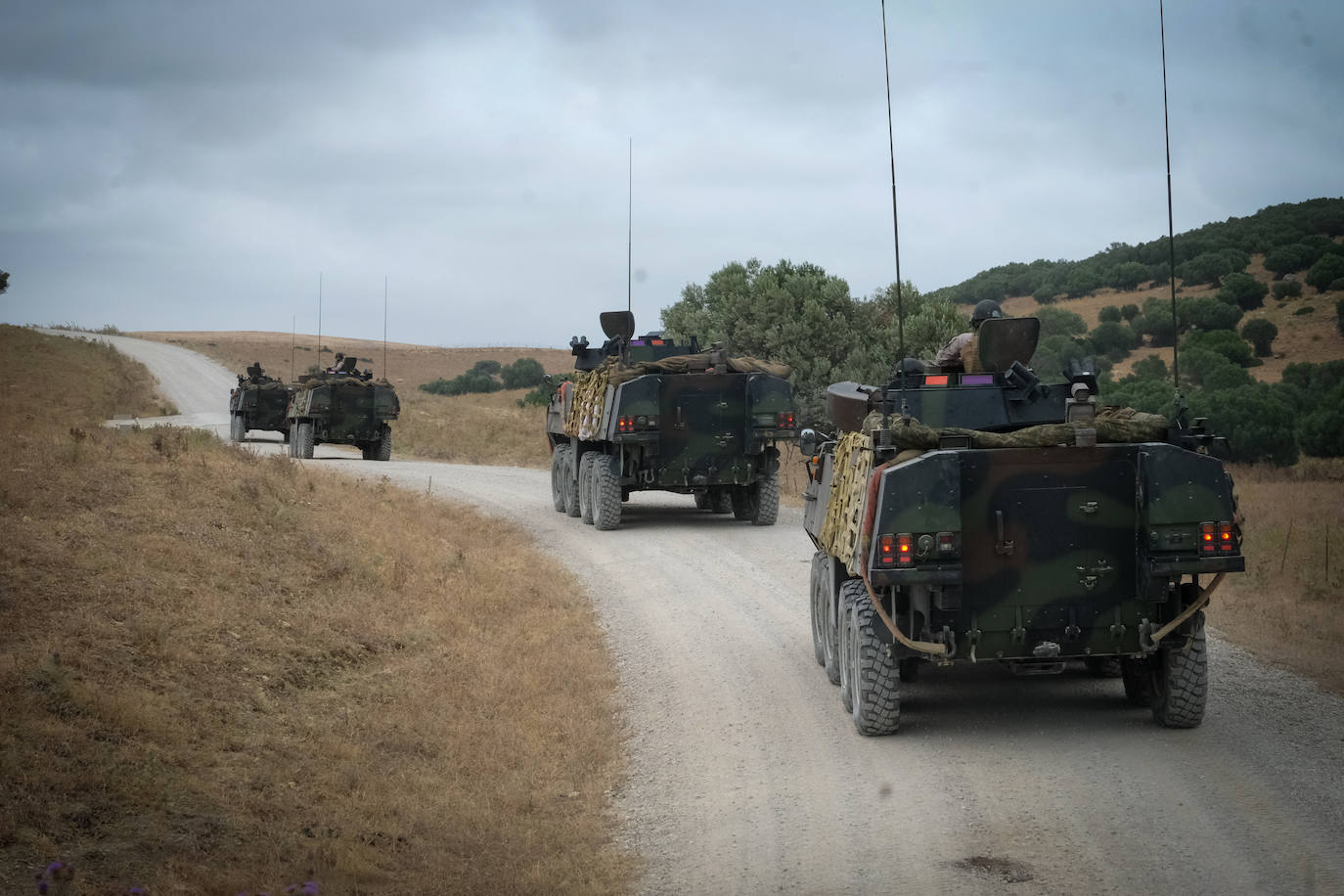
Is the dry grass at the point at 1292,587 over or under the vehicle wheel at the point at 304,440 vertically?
under

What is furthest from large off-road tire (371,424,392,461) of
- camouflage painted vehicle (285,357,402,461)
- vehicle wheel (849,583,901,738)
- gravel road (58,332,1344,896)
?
vehicle wheel (849,583,901,738)

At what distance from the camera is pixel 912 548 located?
25.8 feet

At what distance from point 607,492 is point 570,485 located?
2.19 m

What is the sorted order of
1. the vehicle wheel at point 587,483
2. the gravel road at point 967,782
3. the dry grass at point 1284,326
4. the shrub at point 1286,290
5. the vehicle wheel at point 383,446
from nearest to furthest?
1. the gravel road at point 967,782
2. the vehicle wheel at point 587,483
3. the vehicle wheel at point 383,446
4. the dry grass at point 1284,326
5. the shrub at point 1286,290

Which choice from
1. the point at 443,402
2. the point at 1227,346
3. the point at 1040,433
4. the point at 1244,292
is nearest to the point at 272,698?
the point at 1040,433

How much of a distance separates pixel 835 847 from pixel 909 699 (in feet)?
9.92

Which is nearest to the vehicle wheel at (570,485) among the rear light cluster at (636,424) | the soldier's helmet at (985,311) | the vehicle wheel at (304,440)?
the rear light cluster at (636,424)

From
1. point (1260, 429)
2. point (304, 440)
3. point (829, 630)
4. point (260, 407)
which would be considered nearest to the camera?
point (829, 630)

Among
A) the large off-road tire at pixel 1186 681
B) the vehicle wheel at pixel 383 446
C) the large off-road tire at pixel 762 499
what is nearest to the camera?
the large off-road tire at pixel 1186 681

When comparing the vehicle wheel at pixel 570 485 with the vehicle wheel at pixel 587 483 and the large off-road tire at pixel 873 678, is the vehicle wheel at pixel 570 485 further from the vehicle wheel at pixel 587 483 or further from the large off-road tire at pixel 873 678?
the large off-road tire at pixel 873 678

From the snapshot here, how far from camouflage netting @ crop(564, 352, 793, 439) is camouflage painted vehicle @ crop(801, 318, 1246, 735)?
10.4 meters

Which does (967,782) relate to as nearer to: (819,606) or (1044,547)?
(1044,547)

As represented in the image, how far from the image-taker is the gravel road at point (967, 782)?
6297 mm

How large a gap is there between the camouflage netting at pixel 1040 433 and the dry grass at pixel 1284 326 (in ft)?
119
